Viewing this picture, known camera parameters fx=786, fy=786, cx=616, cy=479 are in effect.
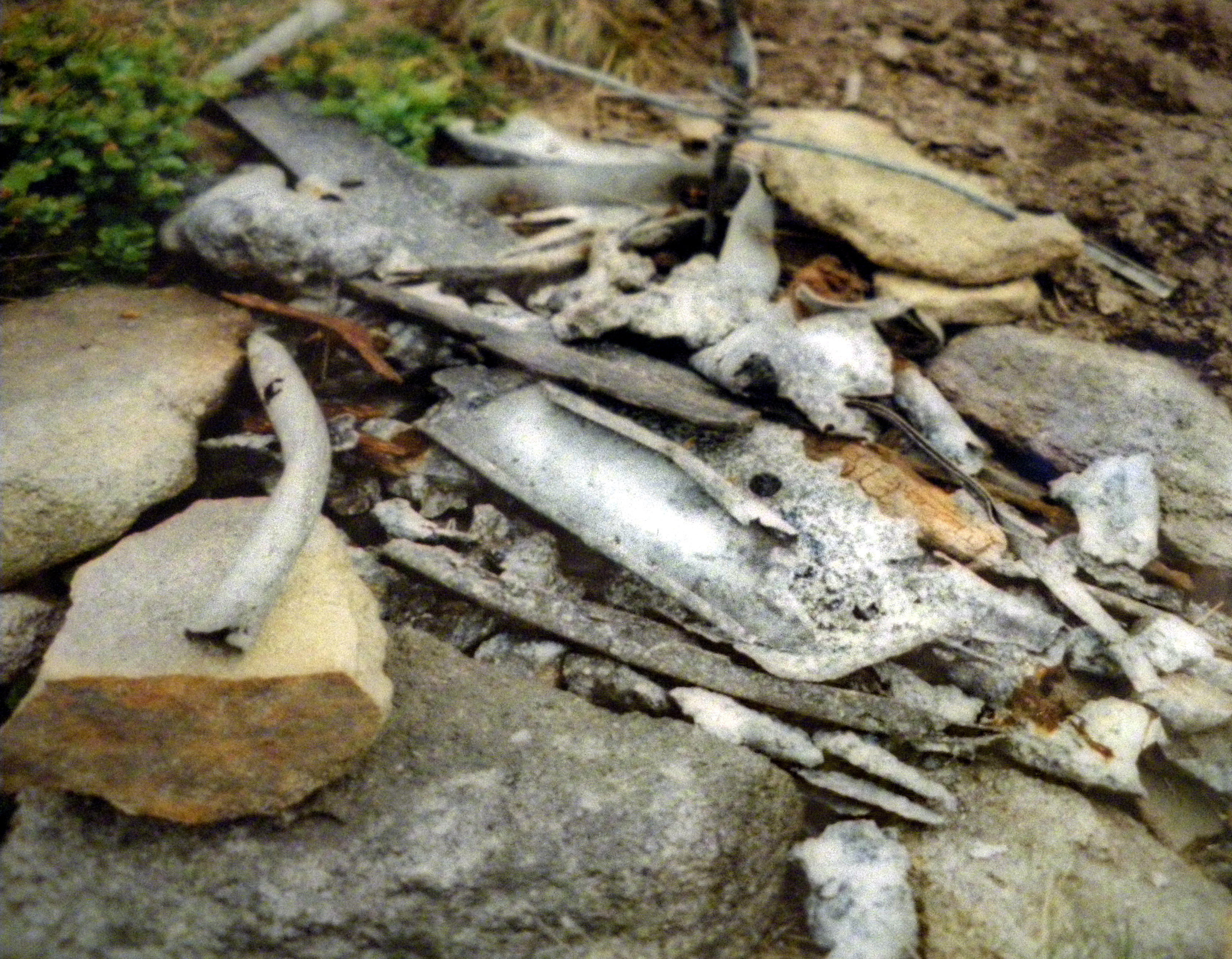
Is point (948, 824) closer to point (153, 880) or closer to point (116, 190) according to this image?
point (153, 880)

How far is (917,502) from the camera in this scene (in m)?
2.59

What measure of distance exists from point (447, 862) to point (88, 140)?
2884mm

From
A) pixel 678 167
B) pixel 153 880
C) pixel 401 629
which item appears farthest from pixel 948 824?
pixel 678 167

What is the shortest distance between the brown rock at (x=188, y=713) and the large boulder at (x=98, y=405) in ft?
1.32

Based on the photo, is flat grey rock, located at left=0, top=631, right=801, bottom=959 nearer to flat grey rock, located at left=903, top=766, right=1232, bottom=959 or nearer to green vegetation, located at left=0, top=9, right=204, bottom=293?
flat grey rock, located at left=903, top=766, right=1232, bottom=959

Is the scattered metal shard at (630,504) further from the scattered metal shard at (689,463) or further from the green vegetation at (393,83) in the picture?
the green vegetation at (393,83)

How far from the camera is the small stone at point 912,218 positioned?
3.16 metres

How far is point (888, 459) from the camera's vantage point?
2.73 m

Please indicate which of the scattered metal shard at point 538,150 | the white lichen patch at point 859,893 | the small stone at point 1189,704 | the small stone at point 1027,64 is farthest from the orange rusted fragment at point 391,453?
the small stone at point 1027,64

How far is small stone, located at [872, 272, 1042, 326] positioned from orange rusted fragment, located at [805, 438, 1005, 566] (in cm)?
76

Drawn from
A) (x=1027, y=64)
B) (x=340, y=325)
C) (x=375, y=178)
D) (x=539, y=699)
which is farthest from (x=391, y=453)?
(x=1027, y=64)

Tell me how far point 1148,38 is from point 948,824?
3374 millimetres

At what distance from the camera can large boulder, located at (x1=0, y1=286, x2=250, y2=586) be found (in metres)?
2.25

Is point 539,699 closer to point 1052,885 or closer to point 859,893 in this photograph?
point 859,893
